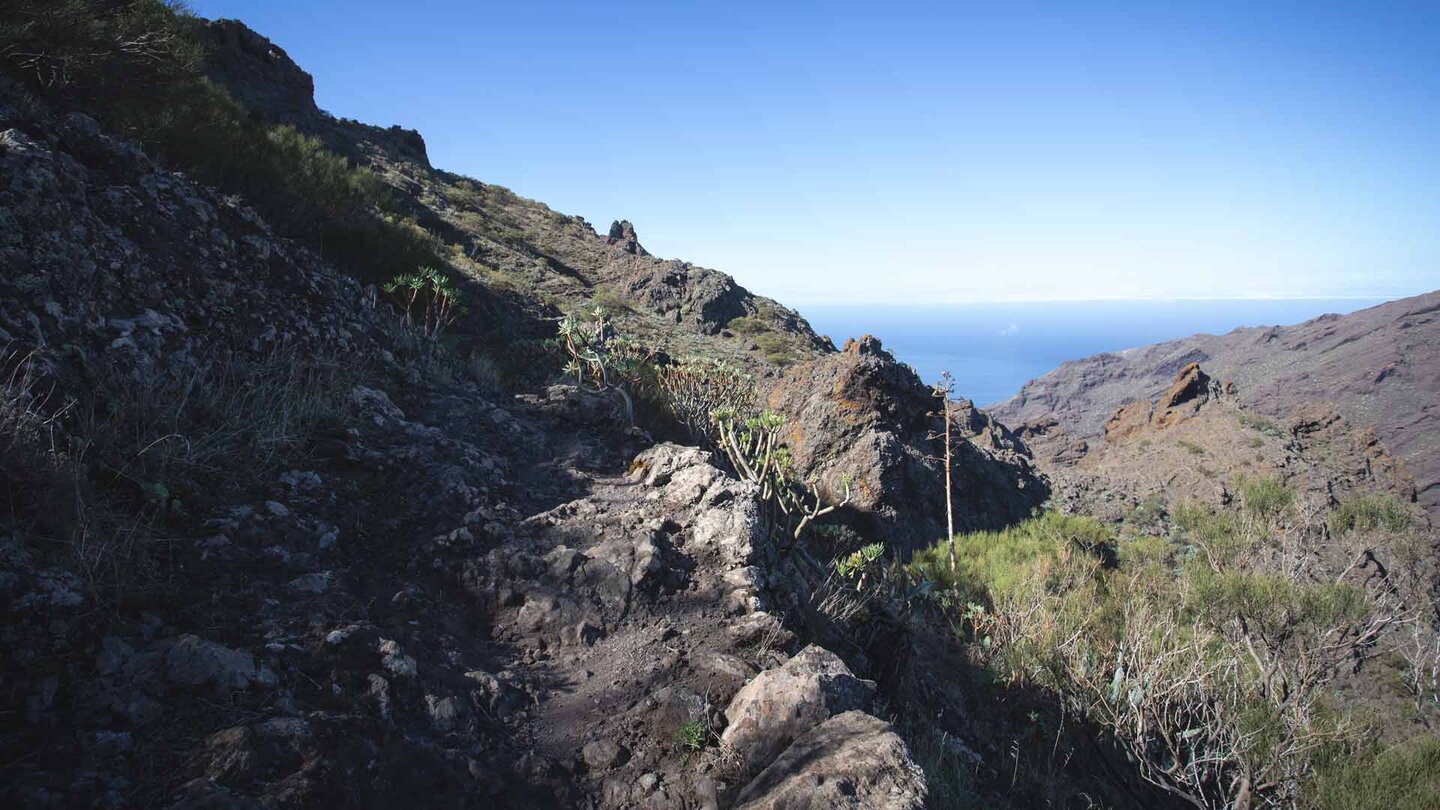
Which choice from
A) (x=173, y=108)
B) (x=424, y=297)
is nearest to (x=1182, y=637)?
(x=424, y=297)

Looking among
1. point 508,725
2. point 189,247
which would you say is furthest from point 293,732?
point 189,247

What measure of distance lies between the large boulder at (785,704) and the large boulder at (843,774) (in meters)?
0.10

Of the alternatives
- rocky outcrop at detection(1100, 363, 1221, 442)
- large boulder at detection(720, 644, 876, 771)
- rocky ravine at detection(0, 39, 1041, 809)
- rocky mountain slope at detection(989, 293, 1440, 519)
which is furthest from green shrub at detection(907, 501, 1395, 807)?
rocky mountain slope at detection(989, 293, 1440, 519)

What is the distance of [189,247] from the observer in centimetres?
437

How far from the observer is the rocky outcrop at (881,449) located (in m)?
9.15

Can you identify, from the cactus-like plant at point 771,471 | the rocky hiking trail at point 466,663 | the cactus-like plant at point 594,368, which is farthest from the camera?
the cactus-like plant at point 594,368

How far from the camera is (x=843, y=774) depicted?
76.7 inches

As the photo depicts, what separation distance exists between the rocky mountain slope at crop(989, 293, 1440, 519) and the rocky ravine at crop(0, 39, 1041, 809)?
16.2 meters

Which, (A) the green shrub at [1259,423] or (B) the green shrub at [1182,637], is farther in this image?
(A) the green shrub at [1259,423]

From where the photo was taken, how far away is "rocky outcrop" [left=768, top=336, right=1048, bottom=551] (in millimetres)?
9148

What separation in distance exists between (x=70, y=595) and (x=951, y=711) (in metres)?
5.31

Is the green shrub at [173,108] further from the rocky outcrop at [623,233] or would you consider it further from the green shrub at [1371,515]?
the rocky outcrop at [623,233]

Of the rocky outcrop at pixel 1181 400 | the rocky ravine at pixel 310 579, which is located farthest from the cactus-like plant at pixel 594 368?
the rocky outcrop at pixel 1181 400

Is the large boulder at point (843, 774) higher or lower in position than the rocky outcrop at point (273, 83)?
lower
